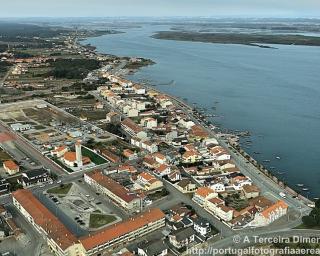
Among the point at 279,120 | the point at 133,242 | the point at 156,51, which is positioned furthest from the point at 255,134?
the point at 156,51

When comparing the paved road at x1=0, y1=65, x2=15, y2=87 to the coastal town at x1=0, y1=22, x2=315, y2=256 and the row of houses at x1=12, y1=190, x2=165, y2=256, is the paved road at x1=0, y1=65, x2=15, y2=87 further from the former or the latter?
the row of houses at x1=12, y1=190, x2=165, y2=256

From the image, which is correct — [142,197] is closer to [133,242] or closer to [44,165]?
[133,242]

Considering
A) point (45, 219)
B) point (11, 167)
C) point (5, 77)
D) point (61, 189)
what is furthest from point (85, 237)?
point (5, 77)

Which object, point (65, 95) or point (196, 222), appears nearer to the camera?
point (196, 222)

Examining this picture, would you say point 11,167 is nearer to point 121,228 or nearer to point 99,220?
point 99,220

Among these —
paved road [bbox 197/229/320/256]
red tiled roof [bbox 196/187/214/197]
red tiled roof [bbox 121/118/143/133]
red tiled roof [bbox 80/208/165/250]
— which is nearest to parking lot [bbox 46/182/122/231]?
red tiled roof [bbox 80/208/165/250]

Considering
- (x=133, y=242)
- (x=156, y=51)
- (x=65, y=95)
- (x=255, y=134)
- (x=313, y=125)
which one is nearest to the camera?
(x=133, y=242)
